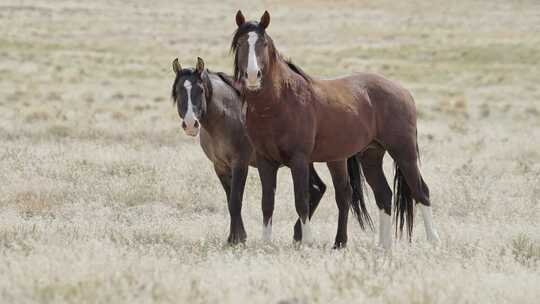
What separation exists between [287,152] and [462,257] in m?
1.67

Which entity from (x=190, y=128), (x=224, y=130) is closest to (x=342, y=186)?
(x=224, y=130)

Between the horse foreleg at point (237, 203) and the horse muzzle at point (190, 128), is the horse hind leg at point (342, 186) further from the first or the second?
the horse muzzle at point (190, 128)

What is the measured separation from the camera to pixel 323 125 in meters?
7.93

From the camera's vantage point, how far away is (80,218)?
9.73 m

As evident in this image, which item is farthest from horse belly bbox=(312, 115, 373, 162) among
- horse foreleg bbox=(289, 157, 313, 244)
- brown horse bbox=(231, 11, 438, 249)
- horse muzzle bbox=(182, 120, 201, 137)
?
horse muzzle bbox=(182, 120, 201, 137)

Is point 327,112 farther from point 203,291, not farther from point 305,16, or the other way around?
point 305,16

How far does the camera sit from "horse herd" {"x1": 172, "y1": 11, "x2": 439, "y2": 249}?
25.0ft

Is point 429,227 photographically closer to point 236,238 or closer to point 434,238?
point 434,238

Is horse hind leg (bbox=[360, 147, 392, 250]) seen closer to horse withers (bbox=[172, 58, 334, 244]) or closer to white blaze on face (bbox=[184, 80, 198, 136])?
horse withers (bbox=[172, 58, 334, 244])

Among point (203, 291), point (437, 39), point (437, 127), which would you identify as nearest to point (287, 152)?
point (203, 291)

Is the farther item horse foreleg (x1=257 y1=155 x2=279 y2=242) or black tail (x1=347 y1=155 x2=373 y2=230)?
black tail (x1=347 y1=155 x2=373 y2=230)

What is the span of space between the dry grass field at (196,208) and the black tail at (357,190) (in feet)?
0.81

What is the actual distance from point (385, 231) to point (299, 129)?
1.59 m

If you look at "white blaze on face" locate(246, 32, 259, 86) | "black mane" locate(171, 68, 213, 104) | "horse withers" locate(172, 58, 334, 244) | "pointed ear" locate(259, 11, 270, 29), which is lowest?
"horse withers" locate(172, 58, 334, 244)
